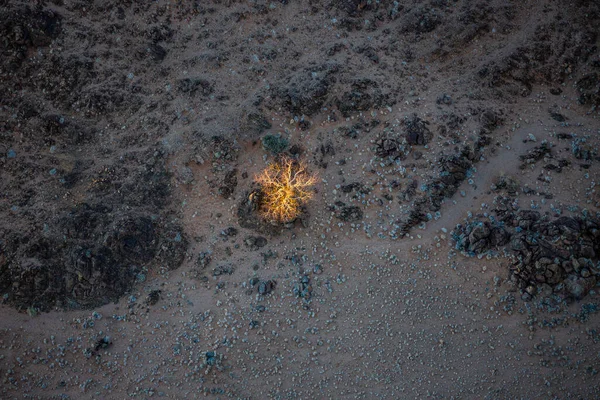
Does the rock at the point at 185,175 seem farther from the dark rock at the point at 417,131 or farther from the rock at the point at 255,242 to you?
the dark rock at the point at 417,131

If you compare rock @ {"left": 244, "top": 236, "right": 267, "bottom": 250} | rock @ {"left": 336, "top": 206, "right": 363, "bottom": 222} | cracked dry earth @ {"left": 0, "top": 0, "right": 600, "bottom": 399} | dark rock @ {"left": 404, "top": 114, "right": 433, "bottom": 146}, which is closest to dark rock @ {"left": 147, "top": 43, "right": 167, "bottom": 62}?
cracked dry earth @ {"left": 0, "top": 0, "right": 600, "bottom": 399}

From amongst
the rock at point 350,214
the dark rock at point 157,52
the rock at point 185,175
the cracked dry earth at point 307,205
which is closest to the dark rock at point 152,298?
the cracked dry earth at point 307,205

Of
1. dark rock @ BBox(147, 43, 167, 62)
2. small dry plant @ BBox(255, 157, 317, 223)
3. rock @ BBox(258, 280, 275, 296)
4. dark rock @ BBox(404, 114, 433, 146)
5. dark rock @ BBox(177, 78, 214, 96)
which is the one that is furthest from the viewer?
dark rock @ BBox(147, 43, 167, 62)

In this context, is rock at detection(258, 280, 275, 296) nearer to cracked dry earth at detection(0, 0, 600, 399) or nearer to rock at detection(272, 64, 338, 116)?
cracked dry earth at detection(0, 0, 600, 399)

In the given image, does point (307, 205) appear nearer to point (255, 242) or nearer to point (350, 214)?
point (350, 214)

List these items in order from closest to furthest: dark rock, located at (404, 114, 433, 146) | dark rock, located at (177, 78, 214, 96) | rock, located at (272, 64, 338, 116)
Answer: dark rock, located at (404, 114, 433, 146), rock, located at (272, 64, 338, 116), dark rock, located at (177, 78, 214, 96)
